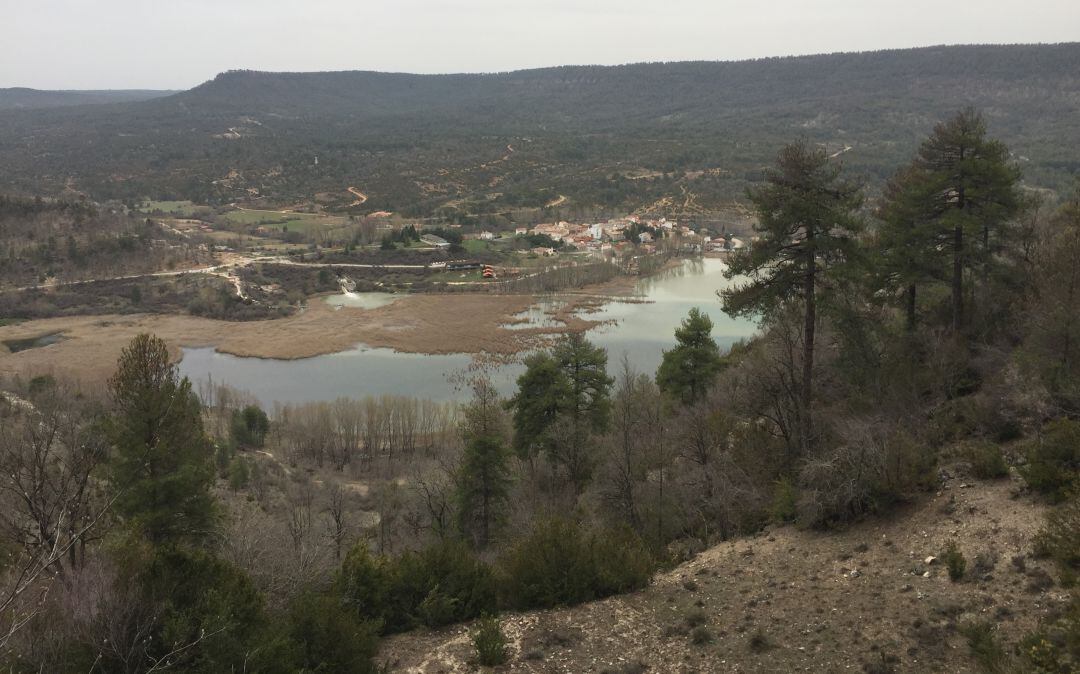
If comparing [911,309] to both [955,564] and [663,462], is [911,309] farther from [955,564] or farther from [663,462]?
[955,564]

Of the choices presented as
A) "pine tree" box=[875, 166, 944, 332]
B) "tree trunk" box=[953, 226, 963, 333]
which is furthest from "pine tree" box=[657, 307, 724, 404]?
"tree trunk" box=[953, 226, 963, 333]

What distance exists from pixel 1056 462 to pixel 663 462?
297 inches

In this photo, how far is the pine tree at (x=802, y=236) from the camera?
1209cm

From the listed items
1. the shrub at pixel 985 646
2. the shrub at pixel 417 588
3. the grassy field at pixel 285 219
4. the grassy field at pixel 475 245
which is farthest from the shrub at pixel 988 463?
the grassy field at pixel 285 219

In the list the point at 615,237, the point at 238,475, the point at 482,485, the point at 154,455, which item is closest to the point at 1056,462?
the point at 482,485

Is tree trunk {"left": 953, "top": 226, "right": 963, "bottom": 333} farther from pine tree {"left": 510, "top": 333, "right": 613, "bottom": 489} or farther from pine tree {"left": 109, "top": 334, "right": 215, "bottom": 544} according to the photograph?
pine tree {"left": 109, "top": 334, "right": 215, "bottom": 544}

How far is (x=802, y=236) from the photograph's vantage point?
1268cm

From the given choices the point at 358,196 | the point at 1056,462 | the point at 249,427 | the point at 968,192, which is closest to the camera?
the point at 1056,462

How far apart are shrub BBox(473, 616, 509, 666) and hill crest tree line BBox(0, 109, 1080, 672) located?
38.0 inches

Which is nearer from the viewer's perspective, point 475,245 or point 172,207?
point 475,245

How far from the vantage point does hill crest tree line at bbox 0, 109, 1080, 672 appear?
22.0 ft

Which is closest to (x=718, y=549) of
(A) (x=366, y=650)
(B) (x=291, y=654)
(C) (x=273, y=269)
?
(A) (x=366, y=650)

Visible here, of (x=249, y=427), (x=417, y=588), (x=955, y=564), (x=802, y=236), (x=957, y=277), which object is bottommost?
(x=249, y=427)

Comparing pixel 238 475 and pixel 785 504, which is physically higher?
pixel 785 504
